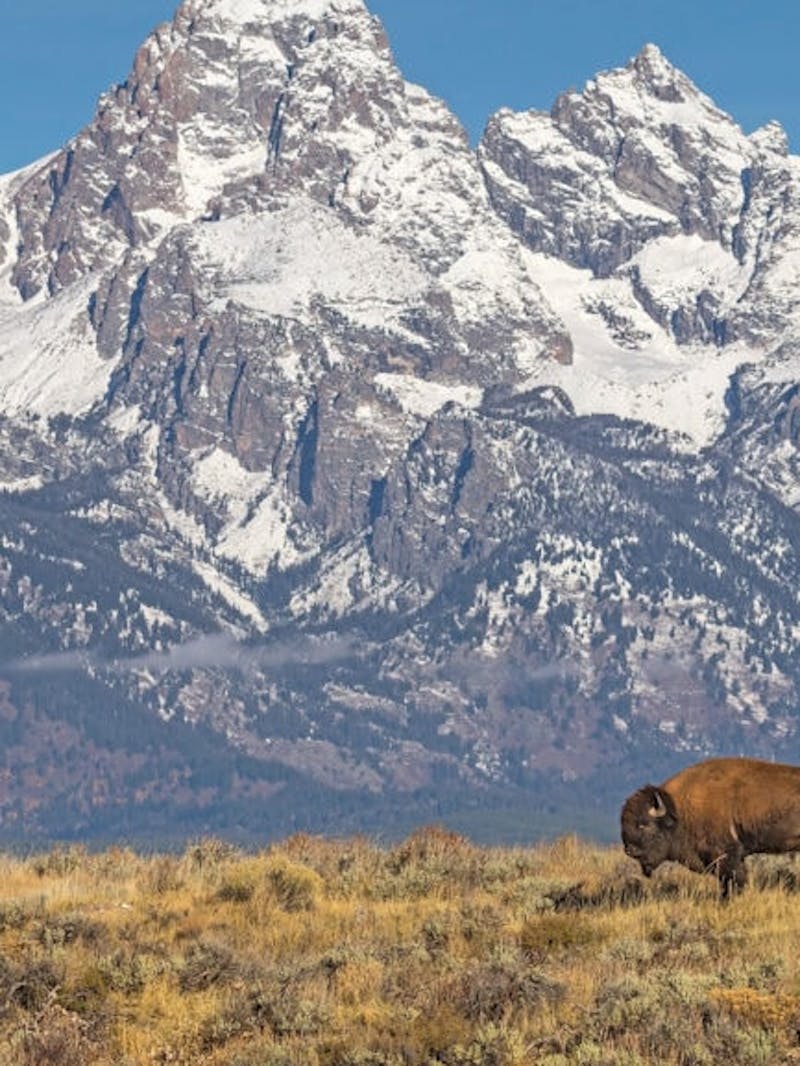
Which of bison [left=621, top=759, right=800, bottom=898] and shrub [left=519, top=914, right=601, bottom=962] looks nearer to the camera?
shrub [left=519, top=914, right=601, bottom=962]

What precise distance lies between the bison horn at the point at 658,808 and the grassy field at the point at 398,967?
101 cm

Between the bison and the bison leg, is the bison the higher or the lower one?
the higher one

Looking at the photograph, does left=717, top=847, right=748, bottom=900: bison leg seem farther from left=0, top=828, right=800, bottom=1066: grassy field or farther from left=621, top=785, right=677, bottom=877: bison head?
left=621, top=785, right=677, bottom=877: bison head

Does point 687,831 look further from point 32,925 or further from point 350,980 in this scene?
point 32,925

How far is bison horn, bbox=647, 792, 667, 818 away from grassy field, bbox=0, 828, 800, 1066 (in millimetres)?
1007

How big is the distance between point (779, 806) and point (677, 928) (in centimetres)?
267

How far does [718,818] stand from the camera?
2670 cm

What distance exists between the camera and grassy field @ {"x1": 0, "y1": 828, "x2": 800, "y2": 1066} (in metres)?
19.9

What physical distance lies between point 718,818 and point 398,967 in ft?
17.4

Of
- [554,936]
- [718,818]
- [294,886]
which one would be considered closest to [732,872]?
[718,818]

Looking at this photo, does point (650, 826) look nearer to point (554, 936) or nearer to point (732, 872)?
point (732, 872)

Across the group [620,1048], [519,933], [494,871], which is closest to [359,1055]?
[620,1048]

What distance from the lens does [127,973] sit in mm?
23203

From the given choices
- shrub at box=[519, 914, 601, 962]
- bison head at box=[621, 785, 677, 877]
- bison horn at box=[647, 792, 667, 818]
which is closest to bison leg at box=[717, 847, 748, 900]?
bison head at box=[621, 785, 677, 877]
